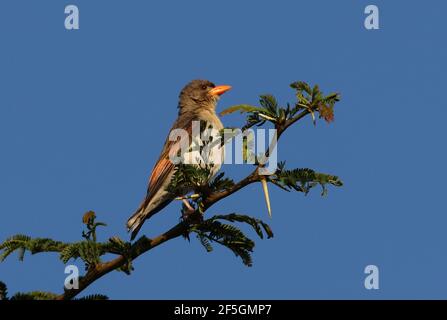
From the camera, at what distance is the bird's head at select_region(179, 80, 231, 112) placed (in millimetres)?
9797

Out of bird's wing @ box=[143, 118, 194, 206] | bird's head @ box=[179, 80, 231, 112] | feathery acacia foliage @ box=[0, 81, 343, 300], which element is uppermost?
bird's head @ box=[179, 80, 231, 112]

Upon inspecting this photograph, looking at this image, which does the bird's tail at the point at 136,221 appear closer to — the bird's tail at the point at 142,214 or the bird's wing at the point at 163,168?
the bird's tail at the point at 142,214

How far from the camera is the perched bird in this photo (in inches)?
261

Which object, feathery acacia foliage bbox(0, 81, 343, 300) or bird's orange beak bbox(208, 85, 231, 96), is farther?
bird's orange beak bbox(208, 85, 231, 96)

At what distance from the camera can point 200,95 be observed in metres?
9.90

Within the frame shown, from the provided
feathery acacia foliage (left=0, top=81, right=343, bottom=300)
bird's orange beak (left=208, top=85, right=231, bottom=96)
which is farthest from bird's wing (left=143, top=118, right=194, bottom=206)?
feathery acacia foliage (left=0, top=81, right=343, bottom=300)

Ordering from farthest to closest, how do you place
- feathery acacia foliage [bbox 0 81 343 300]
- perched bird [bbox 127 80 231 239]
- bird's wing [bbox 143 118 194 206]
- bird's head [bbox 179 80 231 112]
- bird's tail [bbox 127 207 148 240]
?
bird's head [bbox 179 80 231 112] < bird's wing [bbox 143 118 194 206] < perched bird [bbox 127 80 231 239] < bird's tail [bbox 127 207 148 240] < feathery acacia foliage [bbox 0 81 343 300]

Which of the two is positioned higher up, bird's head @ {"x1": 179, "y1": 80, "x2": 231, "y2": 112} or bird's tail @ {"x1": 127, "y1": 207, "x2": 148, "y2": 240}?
bird's head @ {"x1": 179, "y1": 80, "x2": 231, "y2": 112}

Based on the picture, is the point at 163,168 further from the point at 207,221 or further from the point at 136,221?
the point at 207,221

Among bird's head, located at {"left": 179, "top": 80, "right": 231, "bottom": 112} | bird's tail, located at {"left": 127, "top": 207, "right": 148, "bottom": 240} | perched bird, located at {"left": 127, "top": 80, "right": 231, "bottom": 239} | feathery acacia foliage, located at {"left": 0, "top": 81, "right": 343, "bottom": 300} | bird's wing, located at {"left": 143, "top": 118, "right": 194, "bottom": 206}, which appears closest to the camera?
feathery acacia foliage, located at {"left": 0, "top": 81, "right": 343, "bottom": 300}

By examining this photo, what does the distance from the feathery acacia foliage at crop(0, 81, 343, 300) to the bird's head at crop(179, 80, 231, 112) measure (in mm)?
5809

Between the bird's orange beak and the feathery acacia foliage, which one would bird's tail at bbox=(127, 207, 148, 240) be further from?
the bird's orange beak
